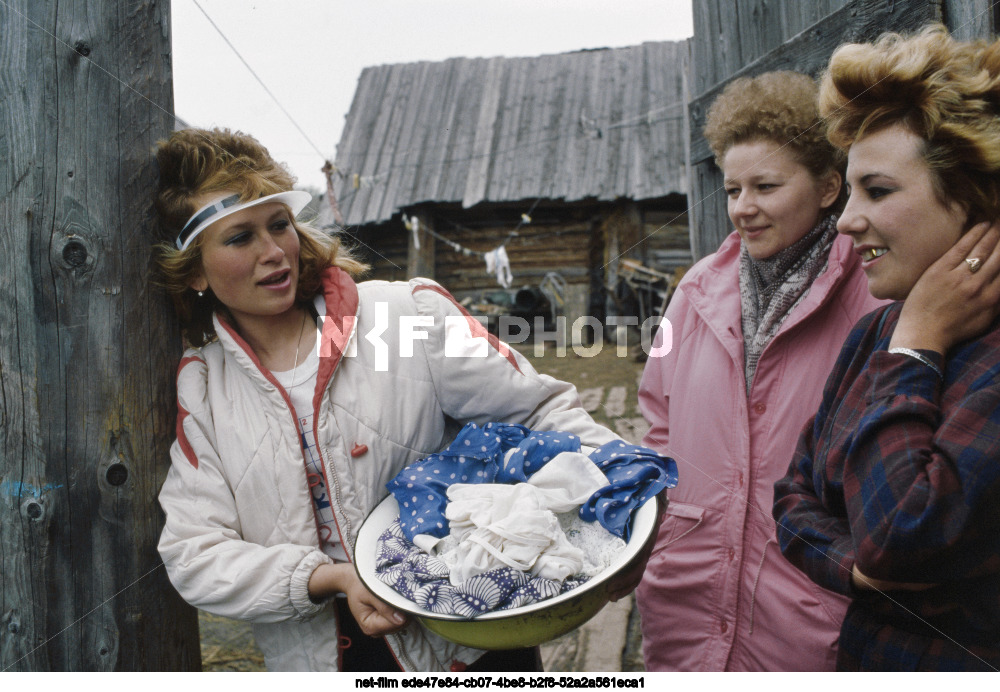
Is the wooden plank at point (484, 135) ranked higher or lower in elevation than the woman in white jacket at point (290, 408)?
higher

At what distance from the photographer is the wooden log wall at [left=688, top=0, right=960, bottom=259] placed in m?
1.65

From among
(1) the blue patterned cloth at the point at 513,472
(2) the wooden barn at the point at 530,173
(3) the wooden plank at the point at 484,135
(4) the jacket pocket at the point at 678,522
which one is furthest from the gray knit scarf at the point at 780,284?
(3) the wooden plank at the point at 484,135

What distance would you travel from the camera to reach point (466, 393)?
1522 mm

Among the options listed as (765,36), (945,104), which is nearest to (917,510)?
(945,104)

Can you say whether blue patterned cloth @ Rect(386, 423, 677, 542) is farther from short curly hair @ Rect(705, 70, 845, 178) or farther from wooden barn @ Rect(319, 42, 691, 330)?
wooden barn @ Rect(319, 42, 691, 330)

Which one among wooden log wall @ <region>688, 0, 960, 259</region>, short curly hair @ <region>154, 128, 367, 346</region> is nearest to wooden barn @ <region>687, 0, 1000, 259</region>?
wooden log wall @ <region>688, 0, 960, 259</region>

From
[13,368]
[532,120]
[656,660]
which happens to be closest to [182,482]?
[13,368]

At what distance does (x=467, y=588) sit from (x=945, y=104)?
1.14 m

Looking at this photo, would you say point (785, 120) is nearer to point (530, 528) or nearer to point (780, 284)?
point (780, 284)

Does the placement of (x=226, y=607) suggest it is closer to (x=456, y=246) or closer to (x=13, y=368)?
(x=13, y=368)

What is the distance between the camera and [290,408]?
1420 mm

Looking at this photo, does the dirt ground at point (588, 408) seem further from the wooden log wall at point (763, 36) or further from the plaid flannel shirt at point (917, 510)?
the wooden log wall at point (763, 36)

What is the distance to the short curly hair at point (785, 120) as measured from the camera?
157 centimetres

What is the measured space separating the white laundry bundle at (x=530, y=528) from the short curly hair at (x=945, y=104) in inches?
32.2
